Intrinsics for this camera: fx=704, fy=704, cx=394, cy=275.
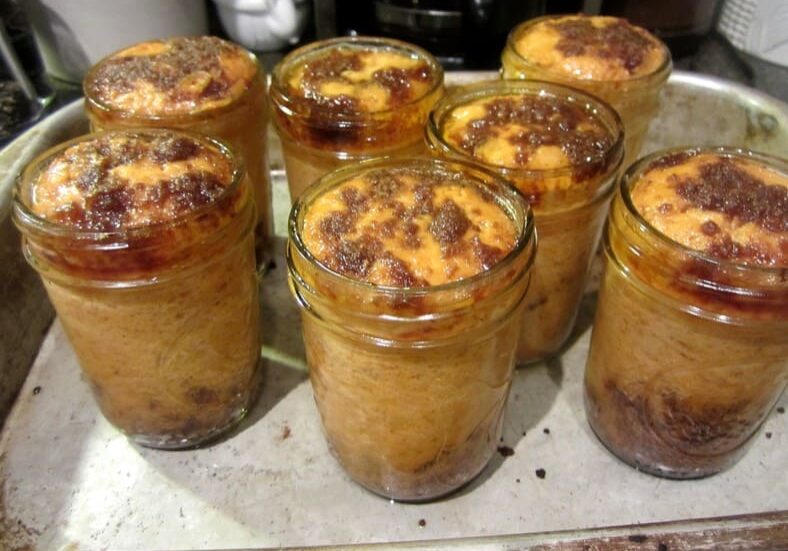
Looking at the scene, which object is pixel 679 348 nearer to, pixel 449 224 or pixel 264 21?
pixel 449 224

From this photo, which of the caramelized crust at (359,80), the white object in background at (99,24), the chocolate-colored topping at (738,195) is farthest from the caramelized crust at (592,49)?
the white object in background at (99,24)


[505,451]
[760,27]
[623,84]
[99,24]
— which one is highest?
[623,84]

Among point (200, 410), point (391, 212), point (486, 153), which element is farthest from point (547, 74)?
point (200, 410)

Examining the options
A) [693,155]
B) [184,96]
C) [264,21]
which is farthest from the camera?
[264,21]

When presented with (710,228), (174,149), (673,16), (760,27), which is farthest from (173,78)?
(760,27)

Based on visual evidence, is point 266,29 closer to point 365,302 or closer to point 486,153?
point 486,153

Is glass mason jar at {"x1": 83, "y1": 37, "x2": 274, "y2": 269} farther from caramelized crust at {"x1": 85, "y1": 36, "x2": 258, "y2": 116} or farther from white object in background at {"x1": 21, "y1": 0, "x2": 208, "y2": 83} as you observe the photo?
white object in background at {"x1": 21, "y1": 0, "x2": 208, "y2": 83}

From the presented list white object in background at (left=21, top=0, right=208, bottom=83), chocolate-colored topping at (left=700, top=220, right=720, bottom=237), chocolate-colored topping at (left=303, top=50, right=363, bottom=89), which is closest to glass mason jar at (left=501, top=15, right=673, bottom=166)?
chocolate-colored topping at (left=303, top=50, right=363, bottom=89)
